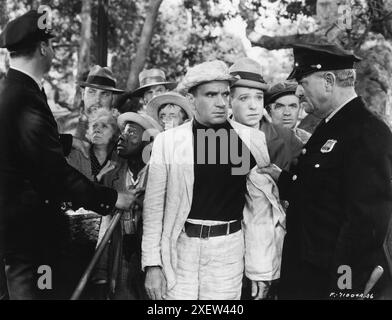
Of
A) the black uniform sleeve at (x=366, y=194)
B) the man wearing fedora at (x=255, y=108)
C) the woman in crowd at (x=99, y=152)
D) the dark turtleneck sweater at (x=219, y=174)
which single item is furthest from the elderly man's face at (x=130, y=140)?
the black uniform sleeve at (x=366, y=194)

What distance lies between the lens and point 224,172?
9.52 feet

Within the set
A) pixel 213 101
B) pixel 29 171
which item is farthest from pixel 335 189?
pixel 29 171

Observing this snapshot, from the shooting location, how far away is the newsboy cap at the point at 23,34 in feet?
8.98

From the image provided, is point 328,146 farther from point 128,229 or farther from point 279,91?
point 128,229

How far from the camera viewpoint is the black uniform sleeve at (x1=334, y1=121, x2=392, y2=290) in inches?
100

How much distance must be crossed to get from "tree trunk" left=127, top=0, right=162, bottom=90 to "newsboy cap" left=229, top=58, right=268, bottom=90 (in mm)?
1593

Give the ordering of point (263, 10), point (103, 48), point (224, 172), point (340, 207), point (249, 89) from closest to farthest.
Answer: point (340, 207), point (224, 172), point (249, 89), point (263, 10), point (103, 48)

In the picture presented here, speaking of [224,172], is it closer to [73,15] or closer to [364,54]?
[364,54]

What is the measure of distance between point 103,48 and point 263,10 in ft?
6.10

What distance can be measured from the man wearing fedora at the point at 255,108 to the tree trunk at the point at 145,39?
5.36 feet

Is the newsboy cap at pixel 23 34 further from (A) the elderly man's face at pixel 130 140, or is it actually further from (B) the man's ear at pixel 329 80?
(B) the man's ear at pixel 329 80

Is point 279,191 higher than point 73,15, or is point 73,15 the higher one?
point 73,15

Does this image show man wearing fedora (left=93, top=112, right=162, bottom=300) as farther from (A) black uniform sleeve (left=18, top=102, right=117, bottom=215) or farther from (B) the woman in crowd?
(A) black uniform sleeve (left=18, top=102, right=117, bottom=215)

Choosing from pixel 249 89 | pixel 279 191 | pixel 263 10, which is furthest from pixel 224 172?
pixel 263 10
